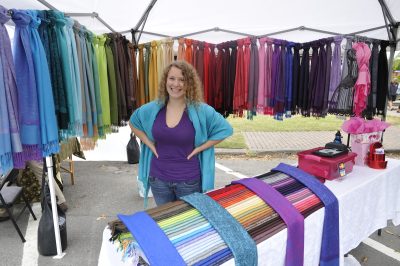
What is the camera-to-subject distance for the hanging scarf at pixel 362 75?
317cm

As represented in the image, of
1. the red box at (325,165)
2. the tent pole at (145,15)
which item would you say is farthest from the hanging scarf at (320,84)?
the tent pole at (145,15)

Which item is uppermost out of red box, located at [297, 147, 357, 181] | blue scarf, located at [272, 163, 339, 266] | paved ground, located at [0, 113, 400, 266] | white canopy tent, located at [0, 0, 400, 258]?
white canopy tent, located at [0, 0, 400, 258]

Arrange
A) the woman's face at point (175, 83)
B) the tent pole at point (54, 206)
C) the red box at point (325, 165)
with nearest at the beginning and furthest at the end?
the red box at point (325, 165), the woman's face at point (175, 83), the tent pole at point (54, 206)

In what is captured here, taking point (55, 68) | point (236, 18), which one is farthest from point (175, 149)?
point (236, 18)

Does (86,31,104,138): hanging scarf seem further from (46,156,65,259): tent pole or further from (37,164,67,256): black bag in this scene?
(37,164,67,256): black bag

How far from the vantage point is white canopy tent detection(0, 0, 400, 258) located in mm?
3578

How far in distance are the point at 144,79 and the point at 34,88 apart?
6.81ft

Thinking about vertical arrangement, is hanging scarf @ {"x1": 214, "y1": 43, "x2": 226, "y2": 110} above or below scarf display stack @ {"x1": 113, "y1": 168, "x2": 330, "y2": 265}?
above

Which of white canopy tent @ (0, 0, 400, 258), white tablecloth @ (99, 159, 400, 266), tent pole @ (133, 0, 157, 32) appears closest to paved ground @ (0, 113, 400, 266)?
white tablecloth @ (99, 159, 400, 266)

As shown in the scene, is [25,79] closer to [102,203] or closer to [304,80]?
[102,203]

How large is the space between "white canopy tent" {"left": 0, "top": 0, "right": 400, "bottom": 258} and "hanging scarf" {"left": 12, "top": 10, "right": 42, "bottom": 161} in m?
1.36

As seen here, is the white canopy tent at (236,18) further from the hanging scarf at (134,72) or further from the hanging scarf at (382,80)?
the hanging scarf at (134,72)

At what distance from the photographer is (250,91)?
12.7 feet

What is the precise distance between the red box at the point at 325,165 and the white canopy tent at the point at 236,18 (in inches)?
85.6
